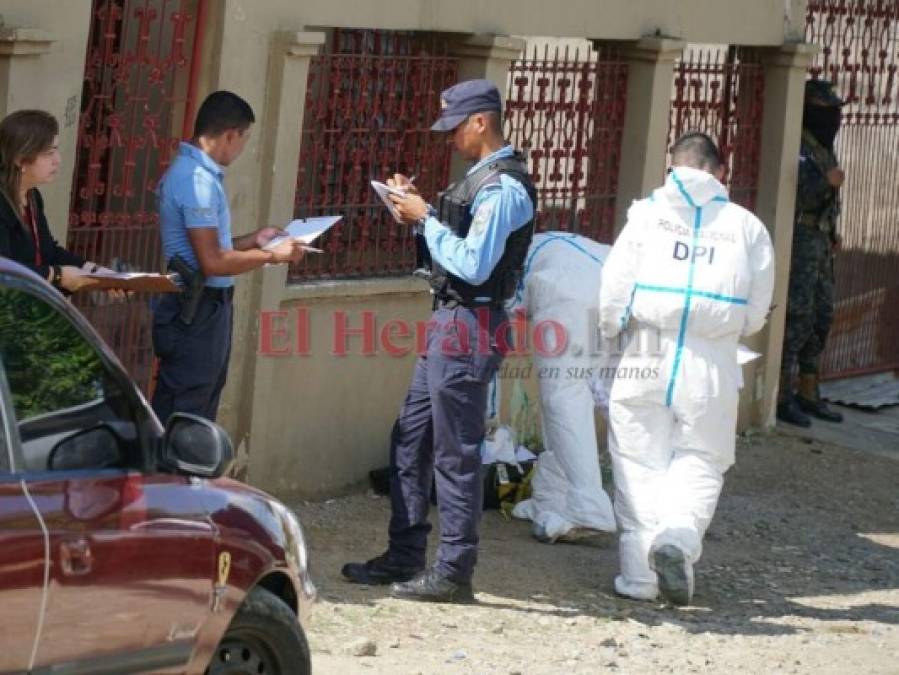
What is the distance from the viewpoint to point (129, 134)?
8070 millimetres

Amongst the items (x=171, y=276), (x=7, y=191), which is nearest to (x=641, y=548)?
(x=171, y=276)

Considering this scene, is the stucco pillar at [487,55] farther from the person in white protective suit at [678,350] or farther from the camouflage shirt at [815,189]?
the camouflage shirt at [815,189]

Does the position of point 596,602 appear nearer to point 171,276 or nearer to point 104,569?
point 171,276

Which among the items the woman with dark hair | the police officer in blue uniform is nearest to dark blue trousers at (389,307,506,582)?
the police officer in blue uniform

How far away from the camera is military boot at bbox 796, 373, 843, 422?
12711mm

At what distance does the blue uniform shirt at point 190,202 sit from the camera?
706 centimetres

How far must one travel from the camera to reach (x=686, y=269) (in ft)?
25.5

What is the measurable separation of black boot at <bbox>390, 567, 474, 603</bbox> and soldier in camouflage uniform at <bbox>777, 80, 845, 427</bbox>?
532 centimetres

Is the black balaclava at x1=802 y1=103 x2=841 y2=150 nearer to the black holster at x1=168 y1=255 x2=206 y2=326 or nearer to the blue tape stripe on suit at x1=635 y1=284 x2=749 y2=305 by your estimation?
the blue tape stripe on suit at x1=635 y1=284 x2=749 y2=305

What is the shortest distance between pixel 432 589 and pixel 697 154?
205cm

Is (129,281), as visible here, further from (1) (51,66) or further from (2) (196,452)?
(2) (196,452)

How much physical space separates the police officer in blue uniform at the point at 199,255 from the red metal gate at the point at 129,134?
2.77 feet

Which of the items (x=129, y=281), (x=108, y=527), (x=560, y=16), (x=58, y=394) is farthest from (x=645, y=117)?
(x=108, y=527)

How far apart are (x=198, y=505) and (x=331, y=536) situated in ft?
12.7
